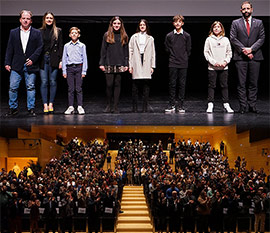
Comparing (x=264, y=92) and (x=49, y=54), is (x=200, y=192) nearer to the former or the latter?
(x=264, y=92)

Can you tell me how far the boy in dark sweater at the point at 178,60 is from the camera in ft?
25.1

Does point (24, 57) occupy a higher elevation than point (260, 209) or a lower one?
higher

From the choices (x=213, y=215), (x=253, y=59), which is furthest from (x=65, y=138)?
(x=253, y=59)

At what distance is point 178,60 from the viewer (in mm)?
7668

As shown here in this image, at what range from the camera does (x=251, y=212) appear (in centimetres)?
995

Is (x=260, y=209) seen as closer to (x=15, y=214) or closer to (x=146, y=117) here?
(x=146, y=117)

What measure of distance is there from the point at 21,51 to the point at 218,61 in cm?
372

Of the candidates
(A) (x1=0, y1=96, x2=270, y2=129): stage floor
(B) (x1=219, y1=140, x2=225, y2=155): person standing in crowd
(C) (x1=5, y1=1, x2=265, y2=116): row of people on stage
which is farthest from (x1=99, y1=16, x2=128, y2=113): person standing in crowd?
(B) (x1=219, y1=140, x2=225, y2=155): person standing in crowd

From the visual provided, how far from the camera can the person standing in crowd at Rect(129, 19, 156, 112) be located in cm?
773

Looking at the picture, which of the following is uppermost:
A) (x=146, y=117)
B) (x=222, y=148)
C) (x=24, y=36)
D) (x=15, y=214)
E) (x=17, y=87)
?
(x=24, y=36)

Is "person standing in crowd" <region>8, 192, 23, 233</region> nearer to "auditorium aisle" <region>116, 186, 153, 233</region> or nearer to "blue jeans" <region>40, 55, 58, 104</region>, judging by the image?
"auditorium aisle" <region>116, 186, 153, 233</region>

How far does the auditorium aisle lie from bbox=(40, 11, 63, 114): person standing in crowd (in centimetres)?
538

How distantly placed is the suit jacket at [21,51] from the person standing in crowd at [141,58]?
1.75 metres

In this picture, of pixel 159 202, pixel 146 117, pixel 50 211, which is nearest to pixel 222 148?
pixel 159 202
